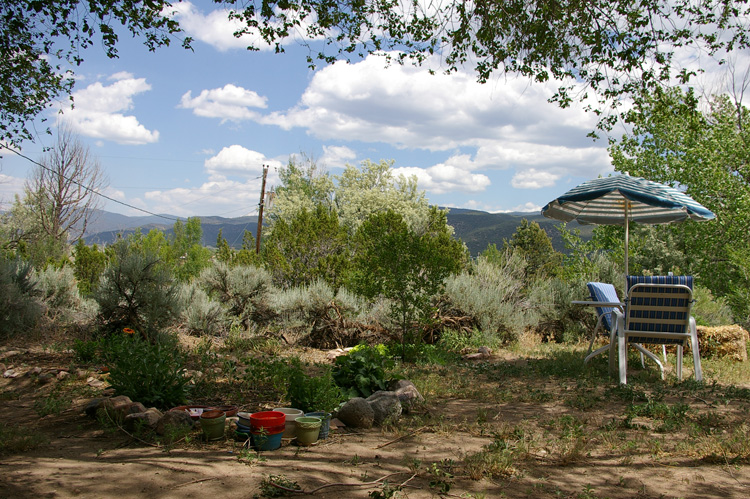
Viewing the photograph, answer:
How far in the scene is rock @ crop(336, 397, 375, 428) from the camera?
351 centimetres

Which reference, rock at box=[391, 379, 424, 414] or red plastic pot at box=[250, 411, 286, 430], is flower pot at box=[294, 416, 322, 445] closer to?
red plastic pot at box=[250, 411, 286, 430]

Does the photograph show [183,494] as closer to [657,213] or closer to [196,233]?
[657,213]

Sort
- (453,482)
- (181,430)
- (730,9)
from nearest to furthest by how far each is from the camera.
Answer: (453,482) < (181,430) < (730,9)

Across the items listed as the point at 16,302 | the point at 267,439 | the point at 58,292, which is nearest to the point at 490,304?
the point at 267,439

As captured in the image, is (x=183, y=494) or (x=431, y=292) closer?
(x=183, y=494)

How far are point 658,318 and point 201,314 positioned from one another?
625 cm

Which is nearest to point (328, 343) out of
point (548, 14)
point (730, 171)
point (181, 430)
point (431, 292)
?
point (431, 292)

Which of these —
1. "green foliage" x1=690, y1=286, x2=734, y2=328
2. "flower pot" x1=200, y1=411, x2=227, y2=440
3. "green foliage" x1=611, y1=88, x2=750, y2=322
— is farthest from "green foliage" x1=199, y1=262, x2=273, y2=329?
"green foliage" x1=611, y1=88, x2=750, y2=322

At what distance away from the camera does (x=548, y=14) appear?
220 inches

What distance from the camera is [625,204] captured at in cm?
671

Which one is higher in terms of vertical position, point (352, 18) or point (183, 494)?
point (352, 18)

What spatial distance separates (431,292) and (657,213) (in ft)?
10.9

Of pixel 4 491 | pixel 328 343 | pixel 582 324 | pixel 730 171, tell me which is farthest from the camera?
pixel 730 171

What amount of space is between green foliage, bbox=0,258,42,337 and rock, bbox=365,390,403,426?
575 cm
